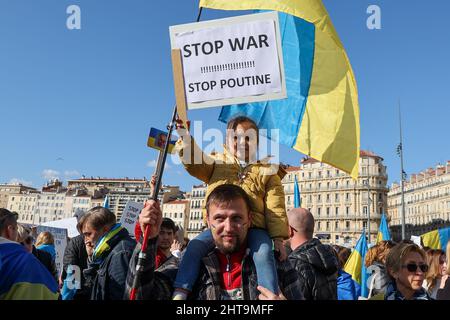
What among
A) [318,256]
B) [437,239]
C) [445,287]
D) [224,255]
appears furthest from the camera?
[437,239]

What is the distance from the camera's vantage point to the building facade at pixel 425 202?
101 metres

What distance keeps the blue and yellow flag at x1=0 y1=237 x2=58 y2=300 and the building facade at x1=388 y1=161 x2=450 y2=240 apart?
348 feet

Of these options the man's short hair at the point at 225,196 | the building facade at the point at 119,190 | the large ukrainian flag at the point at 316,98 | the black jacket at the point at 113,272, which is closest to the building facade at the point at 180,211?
the building facade at the point at 119,190

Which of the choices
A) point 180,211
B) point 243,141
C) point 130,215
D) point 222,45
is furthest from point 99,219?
point 180,211

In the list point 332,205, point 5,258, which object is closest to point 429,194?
point 332,205

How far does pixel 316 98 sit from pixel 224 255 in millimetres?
4052

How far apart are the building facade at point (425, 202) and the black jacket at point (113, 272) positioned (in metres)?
105

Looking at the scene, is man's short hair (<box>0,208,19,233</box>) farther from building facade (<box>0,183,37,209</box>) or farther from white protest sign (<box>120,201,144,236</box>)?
building facade (<box>0,183,37,209</box>)

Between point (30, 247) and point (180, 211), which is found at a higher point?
point (180, 211)

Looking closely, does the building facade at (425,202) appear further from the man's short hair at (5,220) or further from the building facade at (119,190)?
the man's short hair at (5,220)

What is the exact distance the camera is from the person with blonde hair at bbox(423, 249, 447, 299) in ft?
19.0

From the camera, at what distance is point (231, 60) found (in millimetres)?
3451

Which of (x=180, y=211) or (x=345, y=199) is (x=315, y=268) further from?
(x=180, y=211)
